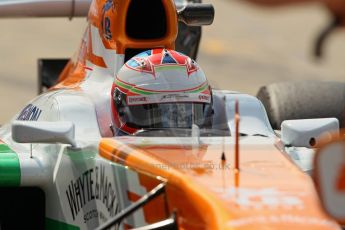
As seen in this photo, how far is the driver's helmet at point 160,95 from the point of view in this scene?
6.13 metres

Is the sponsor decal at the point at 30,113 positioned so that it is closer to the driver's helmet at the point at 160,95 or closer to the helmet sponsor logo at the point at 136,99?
the driver's helmet at the point at 160,95

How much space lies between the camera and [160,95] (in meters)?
6.18

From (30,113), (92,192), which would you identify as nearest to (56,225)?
(92,192)

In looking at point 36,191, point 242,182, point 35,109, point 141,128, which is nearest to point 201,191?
point 242,182

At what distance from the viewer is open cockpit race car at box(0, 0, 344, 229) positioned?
4.77m

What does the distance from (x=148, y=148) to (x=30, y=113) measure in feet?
5.86

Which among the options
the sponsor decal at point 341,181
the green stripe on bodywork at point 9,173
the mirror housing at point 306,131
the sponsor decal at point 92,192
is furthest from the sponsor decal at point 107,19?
the sponsor decal at point 341,181

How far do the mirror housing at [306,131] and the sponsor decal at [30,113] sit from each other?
1702 millimetres

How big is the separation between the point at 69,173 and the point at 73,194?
0.37 feet

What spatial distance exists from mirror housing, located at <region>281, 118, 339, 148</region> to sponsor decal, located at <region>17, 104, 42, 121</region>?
1702 mm

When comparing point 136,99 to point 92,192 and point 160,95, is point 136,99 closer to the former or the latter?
point 160,95

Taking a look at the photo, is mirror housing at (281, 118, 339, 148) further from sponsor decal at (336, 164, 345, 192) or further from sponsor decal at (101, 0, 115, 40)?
sponsor decal at (336, 164, 345, 192)

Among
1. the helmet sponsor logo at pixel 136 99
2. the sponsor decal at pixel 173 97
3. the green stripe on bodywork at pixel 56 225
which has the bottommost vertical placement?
the green stripe on bodywork at pixel 56 225

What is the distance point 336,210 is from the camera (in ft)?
12.1
